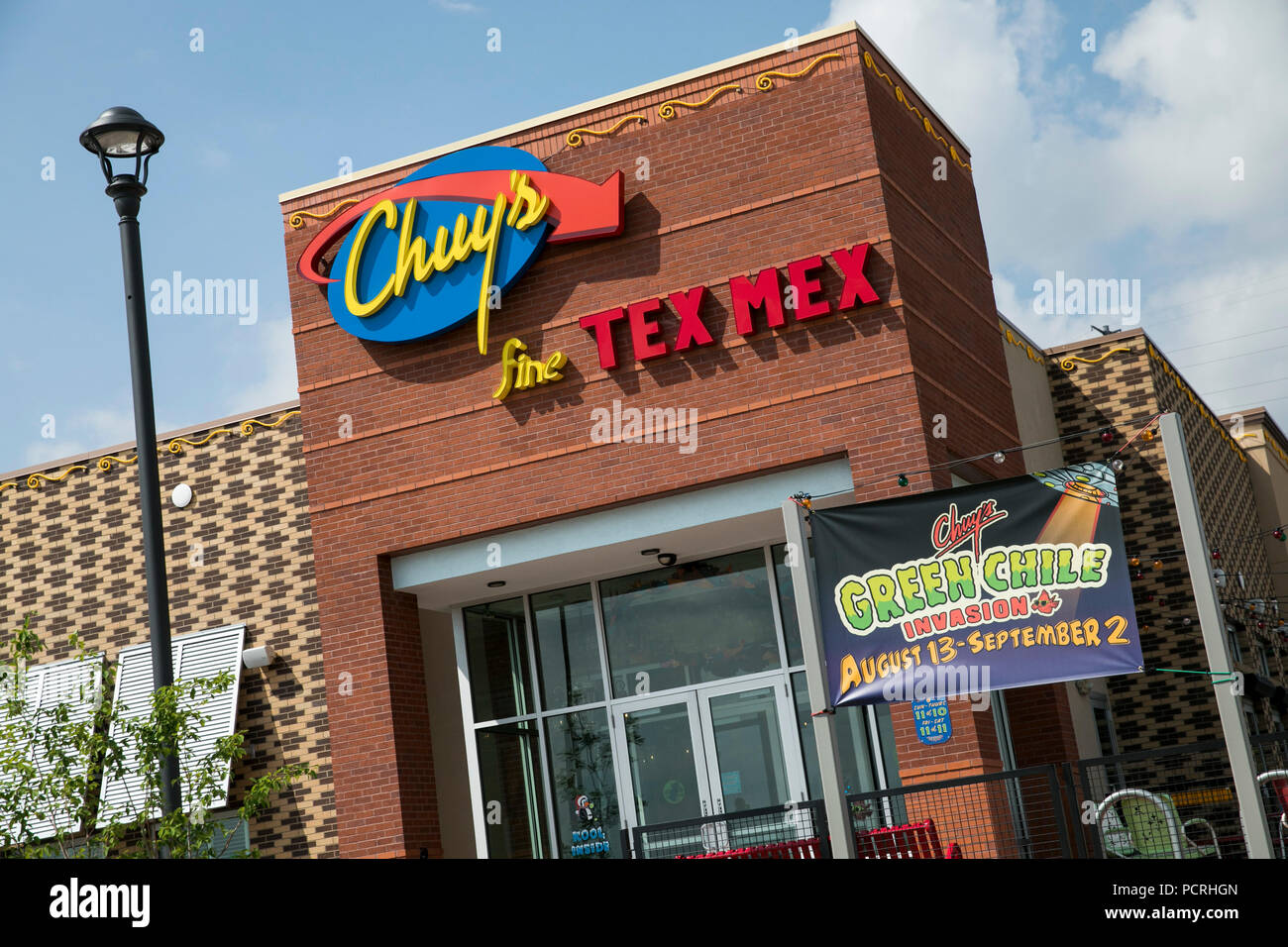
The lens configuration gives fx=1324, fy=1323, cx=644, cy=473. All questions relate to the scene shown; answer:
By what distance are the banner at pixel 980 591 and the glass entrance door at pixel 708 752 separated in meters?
5.58

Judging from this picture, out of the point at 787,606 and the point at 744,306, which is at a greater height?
the point at 744,306

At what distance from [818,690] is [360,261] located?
837 cm

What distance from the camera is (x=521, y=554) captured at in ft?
47.2

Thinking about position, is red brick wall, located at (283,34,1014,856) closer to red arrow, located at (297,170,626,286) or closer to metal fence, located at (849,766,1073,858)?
red arrow, located at (297,170,626,286)

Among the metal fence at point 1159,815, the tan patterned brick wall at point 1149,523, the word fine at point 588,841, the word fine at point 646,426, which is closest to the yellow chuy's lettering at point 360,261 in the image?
the word fine at point 646,426

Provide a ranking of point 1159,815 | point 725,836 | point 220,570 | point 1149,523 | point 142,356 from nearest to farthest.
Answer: point 142,356 → point 1159,815 → point 725,836 → point 220,570 → point 1149,523

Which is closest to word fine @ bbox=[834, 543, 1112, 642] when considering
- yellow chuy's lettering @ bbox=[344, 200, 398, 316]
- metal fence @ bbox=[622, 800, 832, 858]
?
metal fence @ bbox=[622, 800, 832, 858]

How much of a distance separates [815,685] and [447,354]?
7059 mm

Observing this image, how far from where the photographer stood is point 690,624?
15.2 m

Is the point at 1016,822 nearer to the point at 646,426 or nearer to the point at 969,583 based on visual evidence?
the point at 969,583

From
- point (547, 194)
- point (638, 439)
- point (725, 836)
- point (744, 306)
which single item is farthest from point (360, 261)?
point (725, 836)

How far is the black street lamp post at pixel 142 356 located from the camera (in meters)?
9.10
